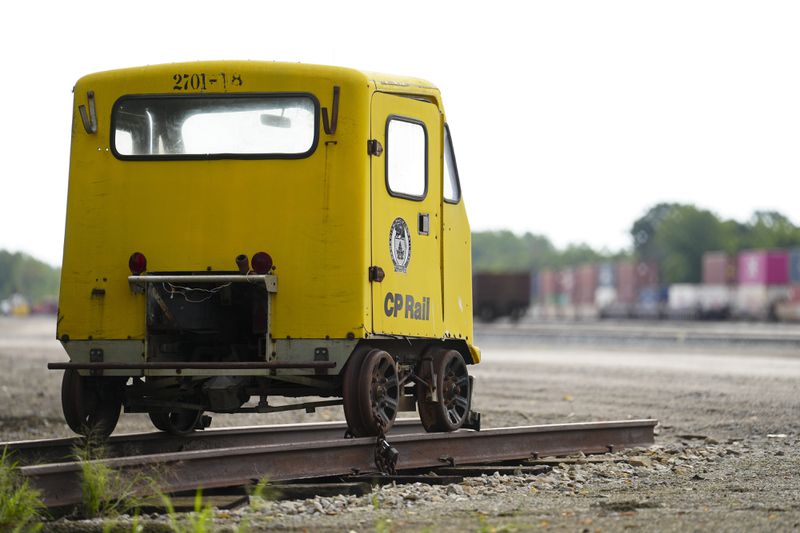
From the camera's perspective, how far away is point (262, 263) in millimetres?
8695

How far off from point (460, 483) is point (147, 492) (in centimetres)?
225

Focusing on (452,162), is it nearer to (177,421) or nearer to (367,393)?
(367,393)

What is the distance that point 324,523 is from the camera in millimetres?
6781

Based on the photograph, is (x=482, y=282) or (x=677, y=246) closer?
(x=482, y=282)

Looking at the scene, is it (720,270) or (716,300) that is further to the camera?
(720,270)

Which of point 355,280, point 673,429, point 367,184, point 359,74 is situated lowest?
point 673,429

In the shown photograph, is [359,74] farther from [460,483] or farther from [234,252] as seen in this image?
[460,483]

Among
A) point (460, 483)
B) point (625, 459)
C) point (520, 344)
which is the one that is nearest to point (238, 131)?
point (460, 483)

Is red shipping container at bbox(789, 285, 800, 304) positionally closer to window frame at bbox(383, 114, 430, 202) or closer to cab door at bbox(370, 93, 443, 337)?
cab door at bbox(370, 93, 443, 337)

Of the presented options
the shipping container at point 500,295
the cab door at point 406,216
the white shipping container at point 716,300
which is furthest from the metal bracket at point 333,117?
the white shipping container at point 716,300

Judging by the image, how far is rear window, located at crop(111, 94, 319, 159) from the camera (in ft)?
29.3

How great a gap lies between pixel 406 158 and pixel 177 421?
2.99m

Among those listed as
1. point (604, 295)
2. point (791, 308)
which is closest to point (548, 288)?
point (604, 295)

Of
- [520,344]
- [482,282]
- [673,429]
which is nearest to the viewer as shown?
[673,429]
